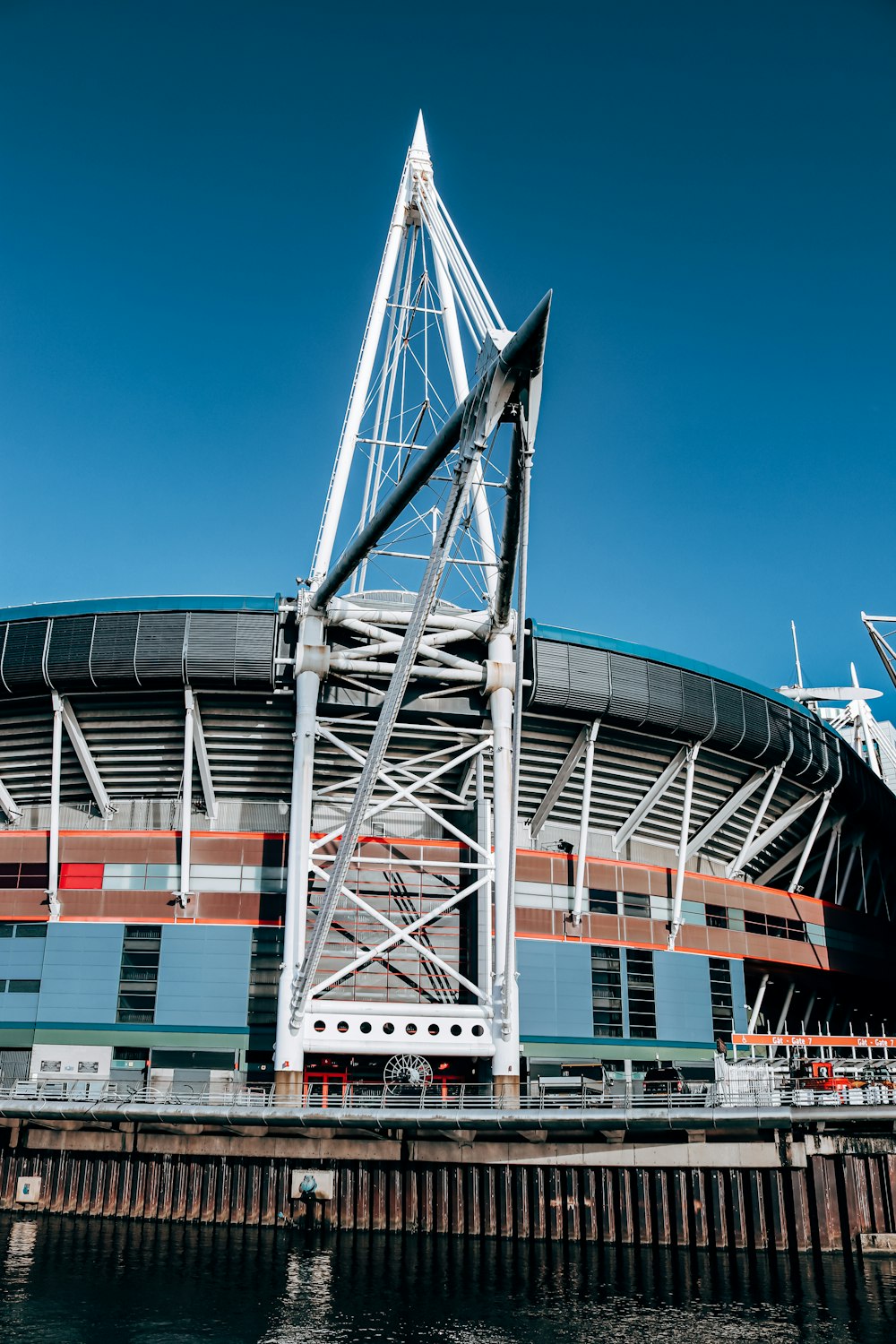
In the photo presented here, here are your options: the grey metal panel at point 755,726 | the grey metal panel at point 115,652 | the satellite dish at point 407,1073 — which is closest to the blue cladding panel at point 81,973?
the grey metal panel at point 115,652

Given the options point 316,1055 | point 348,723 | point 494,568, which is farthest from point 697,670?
point 316,1055

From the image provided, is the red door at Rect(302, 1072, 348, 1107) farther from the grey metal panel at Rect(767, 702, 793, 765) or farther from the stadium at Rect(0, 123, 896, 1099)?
the grey metal panel at Rect(767, 702, 793, 765)

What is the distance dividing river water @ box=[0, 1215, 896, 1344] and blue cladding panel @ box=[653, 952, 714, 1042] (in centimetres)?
1772

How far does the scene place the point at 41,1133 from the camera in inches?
1487

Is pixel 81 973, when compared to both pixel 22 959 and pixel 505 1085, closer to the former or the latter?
pixel 22 959

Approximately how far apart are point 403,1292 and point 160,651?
26679 mm

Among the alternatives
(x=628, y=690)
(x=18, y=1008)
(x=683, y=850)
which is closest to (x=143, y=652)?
(x=18, y=1008)

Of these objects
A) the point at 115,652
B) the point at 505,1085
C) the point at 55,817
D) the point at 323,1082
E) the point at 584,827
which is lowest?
the point at 505,1085

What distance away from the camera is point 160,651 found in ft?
148

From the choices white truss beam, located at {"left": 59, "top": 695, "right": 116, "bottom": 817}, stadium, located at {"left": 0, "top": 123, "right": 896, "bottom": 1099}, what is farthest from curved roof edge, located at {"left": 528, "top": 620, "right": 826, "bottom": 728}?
white truss beam, located at {"left": 59, "top": 695, "right": 116, "bottom": 817}

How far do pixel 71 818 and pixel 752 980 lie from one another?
35959mm

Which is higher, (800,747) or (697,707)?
(697,707)

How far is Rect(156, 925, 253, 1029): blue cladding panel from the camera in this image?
45.1 metres

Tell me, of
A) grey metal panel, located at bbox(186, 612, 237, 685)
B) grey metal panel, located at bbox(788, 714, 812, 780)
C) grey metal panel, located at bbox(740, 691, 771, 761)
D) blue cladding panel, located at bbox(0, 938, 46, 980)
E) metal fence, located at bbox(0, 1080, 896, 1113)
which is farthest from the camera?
grey metal panel, located at bbox(788, 714, 812, 780)
